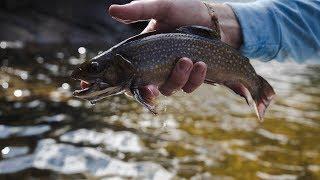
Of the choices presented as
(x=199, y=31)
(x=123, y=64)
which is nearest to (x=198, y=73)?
(x=199, y=31)

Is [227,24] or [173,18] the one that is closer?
[173,18]

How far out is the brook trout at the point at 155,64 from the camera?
3814 millimetres

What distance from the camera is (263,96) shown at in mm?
4598

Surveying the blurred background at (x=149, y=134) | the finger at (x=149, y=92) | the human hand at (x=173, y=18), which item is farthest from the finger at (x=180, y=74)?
the blurred background at (x=149, y=134)

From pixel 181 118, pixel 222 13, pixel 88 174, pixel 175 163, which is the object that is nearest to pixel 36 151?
pixel 88 174

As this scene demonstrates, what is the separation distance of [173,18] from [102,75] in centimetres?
108

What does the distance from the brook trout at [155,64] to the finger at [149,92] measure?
0.03 metres

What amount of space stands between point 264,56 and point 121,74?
1645mm

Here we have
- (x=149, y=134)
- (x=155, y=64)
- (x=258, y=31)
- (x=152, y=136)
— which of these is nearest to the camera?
(x=155, y=64)

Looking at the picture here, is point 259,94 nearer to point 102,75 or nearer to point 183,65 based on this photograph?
point 183,65

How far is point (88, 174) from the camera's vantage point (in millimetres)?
7664

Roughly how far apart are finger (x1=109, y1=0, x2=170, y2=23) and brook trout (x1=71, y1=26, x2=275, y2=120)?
0.22 meters

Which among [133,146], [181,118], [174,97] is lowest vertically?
[174,97]

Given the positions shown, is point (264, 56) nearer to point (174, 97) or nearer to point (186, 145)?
point (186, 145)
